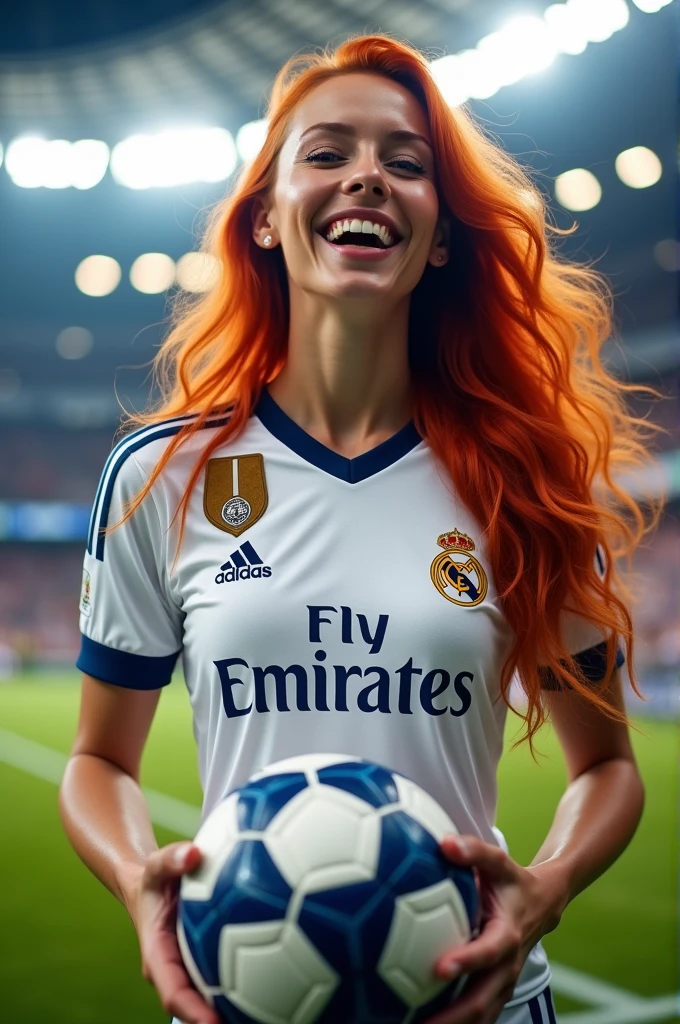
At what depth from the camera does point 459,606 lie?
1.58 meters

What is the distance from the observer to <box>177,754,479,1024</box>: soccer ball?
3.71 ft

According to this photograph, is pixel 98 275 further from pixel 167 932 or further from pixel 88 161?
pixel 167 932

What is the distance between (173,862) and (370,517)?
66cm

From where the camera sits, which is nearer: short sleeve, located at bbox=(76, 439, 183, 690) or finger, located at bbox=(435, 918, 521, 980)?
finger, located at bbox=(435, 918, 521, 980)

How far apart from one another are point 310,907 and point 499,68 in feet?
47.3

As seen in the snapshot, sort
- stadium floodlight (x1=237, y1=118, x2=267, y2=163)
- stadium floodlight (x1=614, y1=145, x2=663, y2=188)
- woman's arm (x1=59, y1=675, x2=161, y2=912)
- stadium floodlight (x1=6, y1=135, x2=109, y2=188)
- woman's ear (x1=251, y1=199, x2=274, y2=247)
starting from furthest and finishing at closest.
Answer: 1. stadium floodlight (x1=6, y1=135, x2=109, y2=188)
2. stadium floodlight (x1=237, y1=118, x2=267, y2=163)
3. stadium floodlight (x1=614, y1=145, x2=663, y2=188)
4. woman's ear (x1=251, y1=199, x2=274, y2=247)
5. woman's arm (x1=59, y1=675, x2=161, y2=912)

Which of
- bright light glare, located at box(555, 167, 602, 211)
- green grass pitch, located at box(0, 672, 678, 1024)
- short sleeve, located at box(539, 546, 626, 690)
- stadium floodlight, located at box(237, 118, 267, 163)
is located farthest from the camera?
stadium floodlight, located at box(237, 118, 267, 163)

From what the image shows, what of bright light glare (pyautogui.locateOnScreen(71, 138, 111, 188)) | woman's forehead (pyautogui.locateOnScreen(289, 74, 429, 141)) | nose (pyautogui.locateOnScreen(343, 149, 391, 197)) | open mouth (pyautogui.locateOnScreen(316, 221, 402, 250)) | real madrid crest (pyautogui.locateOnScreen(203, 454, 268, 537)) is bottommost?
real madrid crest (pyautogui.locateOnScreen(203, 454, 268, 537))

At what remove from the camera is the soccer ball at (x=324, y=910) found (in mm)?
1131

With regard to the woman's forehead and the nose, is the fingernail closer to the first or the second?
the nose

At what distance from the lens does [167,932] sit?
1.25m

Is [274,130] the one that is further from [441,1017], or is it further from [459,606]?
[441,1017]

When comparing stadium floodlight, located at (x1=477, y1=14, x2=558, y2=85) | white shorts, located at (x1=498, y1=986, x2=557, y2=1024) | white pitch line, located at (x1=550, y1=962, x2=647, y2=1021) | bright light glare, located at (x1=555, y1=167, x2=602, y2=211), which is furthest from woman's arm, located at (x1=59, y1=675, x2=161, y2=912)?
bright light glare, located at (x1=555, y1=167, x2=602, y2=211)

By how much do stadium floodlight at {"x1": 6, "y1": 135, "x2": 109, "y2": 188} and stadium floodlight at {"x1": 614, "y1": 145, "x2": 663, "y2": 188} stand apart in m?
9.36
